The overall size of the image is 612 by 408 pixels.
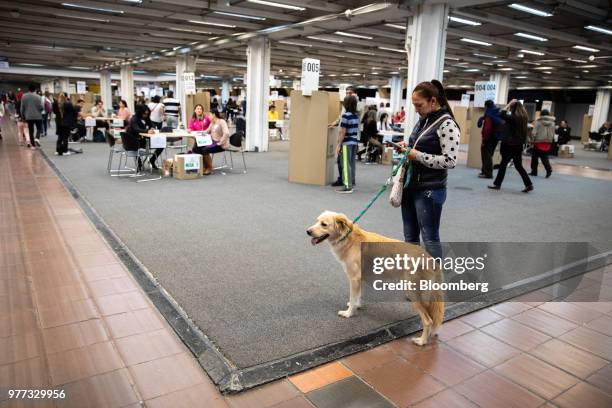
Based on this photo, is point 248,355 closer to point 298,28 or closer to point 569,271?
point 569,271

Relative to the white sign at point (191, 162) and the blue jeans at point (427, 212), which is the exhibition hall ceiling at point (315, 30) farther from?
the blue jeans at point (427, 212)

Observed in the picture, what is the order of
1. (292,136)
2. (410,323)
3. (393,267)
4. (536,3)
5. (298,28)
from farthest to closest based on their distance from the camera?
(298,28)
(536,3)
(292,136)
(410,323)
(393,267)

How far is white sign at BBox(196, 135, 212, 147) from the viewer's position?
7.94 meters

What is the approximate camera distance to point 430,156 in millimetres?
2746

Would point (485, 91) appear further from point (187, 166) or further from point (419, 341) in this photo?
point (419, 341)

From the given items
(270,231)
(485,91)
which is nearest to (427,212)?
(270,231)

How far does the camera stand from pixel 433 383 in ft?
7.45

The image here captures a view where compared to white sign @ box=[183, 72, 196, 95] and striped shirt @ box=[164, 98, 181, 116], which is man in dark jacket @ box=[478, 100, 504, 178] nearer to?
white sign @ box=[183, 72, 196, 95]

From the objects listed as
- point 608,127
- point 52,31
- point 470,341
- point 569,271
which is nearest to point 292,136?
point 569,271

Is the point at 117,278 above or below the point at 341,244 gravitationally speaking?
below

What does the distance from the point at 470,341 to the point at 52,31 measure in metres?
14.8

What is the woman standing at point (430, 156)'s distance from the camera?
Result: 2744 mm

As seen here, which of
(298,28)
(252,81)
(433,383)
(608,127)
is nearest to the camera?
(433,383)

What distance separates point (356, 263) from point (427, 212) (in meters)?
0.59
